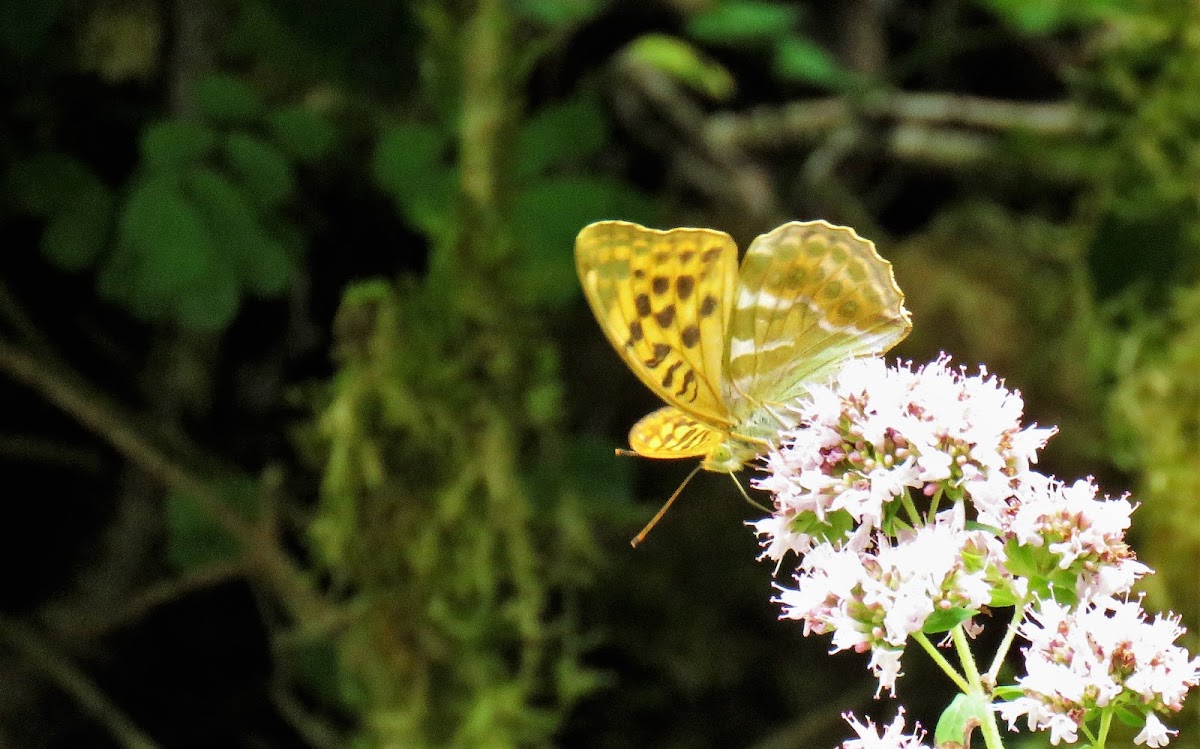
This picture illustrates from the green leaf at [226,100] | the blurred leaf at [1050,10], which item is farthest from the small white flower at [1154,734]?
the blurred leaf at [1050,10]

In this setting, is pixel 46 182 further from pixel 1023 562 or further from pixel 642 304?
pixel 1023 562

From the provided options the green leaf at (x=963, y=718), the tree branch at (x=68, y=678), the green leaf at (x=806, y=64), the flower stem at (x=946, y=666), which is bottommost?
the tree branch at (x=68, y=678)

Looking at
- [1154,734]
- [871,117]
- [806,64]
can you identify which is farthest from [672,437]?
[871,117]

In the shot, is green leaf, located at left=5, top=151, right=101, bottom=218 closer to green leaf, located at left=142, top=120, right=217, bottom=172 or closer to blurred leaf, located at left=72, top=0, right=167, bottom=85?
green leaf, located at left=142, top=120, right=217, bottom=172

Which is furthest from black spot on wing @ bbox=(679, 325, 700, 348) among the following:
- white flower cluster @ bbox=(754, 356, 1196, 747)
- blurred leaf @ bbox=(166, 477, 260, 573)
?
blurred leaf @ bbox=(166, 477, 260, 573)

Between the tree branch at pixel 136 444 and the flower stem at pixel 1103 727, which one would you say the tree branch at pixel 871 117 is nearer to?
the tree branch at pixel 136 444

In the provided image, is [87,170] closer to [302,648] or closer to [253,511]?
[253,511]

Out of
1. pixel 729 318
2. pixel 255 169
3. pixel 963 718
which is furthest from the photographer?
pixel 255 169

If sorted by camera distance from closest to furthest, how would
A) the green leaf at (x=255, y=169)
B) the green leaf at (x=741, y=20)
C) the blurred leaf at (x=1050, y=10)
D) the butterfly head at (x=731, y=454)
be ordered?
1. the butterfly head at (x=731, y=454)
2. the green leaf at (x=255, y=169)
3. the blurred leaf at (x=1050, y=10)
4. the green leaf at (x=741, y=20)
